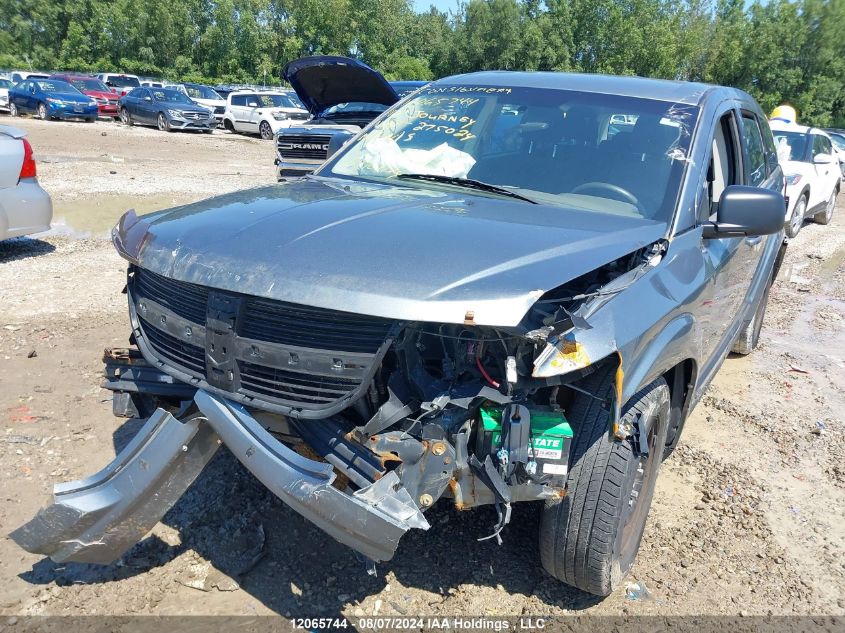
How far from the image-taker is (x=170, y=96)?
86.3 feet

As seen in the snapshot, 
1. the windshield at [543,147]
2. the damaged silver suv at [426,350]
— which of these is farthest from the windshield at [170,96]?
the damaged silver suv at [426,350]

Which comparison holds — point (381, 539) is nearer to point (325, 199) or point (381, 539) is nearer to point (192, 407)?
point (192, 407)

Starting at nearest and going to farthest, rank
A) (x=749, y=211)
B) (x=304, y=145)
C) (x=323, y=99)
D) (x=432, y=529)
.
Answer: (x=749, y=211)
(x=432, y=529)
(x=323, y=99)
(x=304, y=145)

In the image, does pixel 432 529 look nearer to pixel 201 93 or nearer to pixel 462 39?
pixel 201 93

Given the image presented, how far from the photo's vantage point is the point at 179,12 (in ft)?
185

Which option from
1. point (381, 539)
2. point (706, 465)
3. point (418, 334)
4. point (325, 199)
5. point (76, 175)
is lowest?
point (76, 175)

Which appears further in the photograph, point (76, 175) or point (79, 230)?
point (76, 175)

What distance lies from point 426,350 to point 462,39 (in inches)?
2294

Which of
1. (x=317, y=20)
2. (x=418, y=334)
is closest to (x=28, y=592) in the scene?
(x=418, y=334)

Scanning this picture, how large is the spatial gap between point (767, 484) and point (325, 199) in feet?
9.50

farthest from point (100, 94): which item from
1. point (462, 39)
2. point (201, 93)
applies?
point (462, 39)

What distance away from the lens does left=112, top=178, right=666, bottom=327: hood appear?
2285 millimetres

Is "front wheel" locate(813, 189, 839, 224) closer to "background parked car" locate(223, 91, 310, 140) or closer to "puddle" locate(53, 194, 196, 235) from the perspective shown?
"puddle" locate(53, 194, 196, 235)

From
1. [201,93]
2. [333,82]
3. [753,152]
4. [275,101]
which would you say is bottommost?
[201,93]
